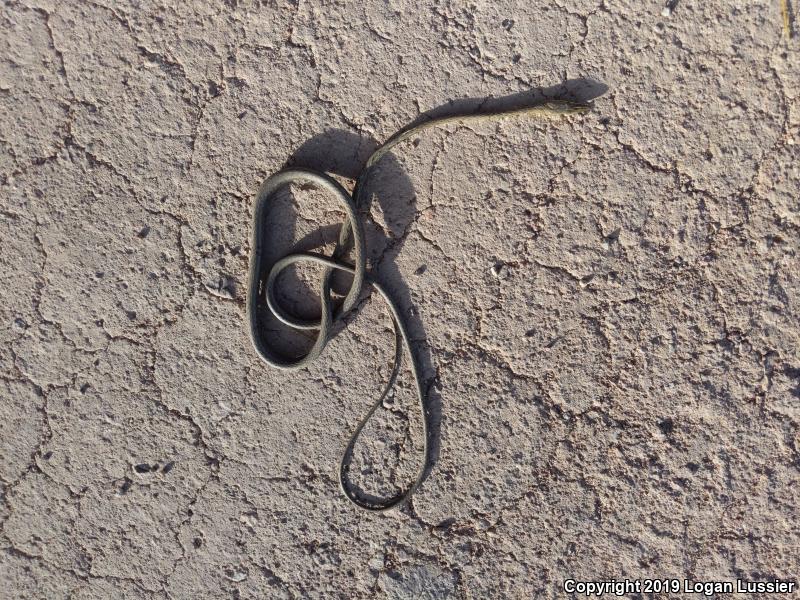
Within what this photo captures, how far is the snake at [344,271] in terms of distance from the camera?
6.67 ft

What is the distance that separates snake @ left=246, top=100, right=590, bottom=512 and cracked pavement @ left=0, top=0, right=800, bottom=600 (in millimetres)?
57

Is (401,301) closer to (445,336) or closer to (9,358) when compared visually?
(445,336)

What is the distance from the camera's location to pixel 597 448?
2.17 meters

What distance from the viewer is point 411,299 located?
216cm

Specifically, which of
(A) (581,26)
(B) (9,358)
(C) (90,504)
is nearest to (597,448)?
(A) (581,26)

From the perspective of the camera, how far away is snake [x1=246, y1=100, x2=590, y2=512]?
80.0 inches

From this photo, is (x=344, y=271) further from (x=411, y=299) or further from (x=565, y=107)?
(x=565, y=107)

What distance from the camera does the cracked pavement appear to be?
2074 millimetres

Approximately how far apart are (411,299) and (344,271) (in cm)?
27

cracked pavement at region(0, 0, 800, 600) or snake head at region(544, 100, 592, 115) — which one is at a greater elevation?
snake head at region(544, 100, 592, 115)

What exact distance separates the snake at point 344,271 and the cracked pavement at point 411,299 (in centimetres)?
6

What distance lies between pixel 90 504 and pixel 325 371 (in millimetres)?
1074

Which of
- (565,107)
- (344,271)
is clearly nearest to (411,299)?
(344,271)

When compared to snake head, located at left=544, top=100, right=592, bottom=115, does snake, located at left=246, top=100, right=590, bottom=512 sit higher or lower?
lower
